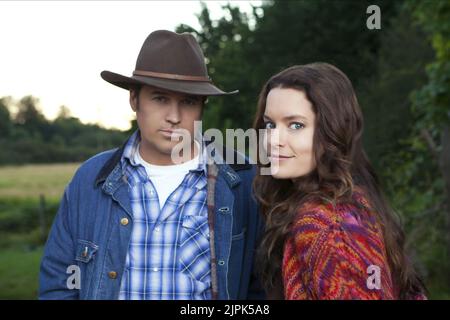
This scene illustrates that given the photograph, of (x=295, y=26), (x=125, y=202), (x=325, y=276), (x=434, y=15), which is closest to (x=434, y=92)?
(x=434, y=15)

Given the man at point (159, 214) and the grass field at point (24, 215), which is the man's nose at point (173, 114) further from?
the grass field at point (24, 215)

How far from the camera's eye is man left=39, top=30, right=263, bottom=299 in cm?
248

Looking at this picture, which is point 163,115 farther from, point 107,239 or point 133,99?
point 107,239

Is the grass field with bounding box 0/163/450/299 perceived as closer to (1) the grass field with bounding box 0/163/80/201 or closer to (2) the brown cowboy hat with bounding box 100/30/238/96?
(1) the grass field with bounding box 0/163/80/201

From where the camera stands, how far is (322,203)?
6.32 ft

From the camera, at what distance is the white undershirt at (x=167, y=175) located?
103 inches

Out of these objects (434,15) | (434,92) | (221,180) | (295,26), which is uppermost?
(295,26)

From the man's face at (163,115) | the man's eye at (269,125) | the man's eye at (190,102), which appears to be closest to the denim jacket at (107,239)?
the man's face at (163,115)

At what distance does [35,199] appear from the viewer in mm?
12539

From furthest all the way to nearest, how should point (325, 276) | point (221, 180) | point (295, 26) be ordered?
point (295, 26) < point (221, 180) < point (325, 276)

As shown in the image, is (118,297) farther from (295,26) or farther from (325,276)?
(295,26)

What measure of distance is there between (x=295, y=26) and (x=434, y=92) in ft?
46.7

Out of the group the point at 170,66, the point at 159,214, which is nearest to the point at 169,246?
the point at 159,214

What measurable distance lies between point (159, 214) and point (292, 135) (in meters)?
0.77
